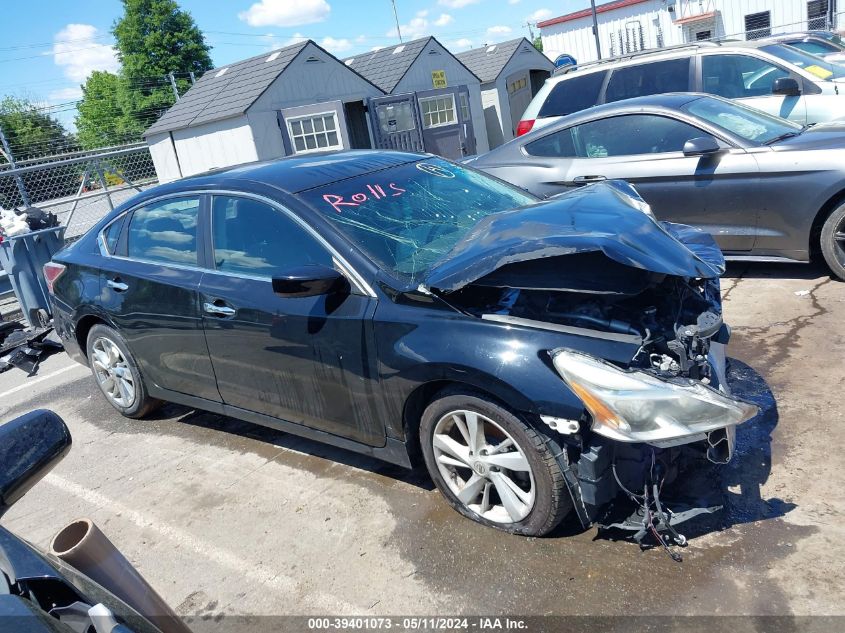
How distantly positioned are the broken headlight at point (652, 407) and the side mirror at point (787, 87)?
660 centimetres

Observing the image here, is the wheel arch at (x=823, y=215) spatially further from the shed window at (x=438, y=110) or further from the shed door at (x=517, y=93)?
the shed door at (x=517, y=93)

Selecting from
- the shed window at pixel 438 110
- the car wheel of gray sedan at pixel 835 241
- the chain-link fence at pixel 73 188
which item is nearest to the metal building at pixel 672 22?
the shed window at pixel 438 110

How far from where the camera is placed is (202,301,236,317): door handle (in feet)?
12.1

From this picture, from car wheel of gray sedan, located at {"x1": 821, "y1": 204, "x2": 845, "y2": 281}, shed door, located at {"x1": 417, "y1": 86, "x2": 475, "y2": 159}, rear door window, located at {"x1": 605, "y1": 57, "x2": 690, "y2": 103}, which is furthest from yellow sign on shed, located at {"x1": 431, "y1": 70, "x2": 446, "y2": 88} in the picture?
car wheel of gray sedan, located at {"x1": 821, "y1": 204, "x2": 845, "y2": 281}

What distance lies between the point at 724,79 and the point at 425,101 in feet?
40.0

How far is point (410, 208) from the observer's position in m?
3.65

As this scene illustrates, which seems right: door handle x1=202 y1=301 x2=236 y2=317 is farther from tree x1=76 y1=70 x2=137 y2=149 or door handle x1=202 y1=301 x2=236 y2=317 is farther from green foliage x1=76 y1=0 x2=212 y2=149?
green foliage x1=76 y1=0 x2=212 y2=149

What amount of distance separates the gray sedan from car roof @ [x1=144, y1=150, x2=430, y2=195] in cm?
250

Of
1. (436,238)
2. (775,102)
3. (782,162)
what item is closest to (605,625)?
(436,238)

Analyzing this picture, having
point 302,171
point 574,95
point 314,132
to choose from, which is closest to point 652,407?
point 302,171

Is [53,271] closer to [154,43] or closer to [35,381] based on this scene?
[35,381]

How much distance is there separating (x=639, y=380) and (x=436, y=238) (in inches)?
53.2

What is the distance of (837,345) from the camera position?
4281 millimetres

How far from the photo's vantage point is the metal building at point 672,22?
28.3 metres
